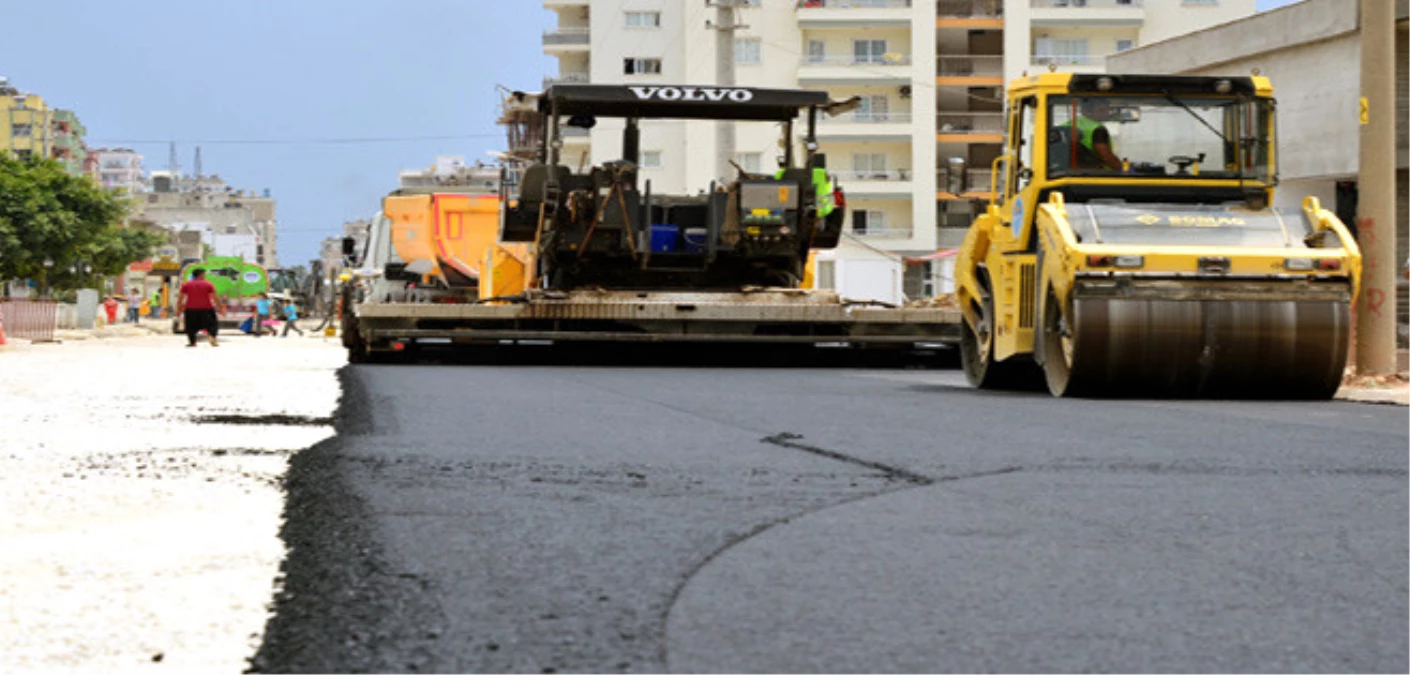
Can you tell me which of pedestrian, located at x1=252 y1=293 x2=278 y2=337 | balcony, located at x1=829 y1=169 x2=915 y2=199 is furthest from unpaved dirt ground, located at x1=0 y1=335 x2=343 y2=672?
balcony, located at x1=829 y1=169 x2=915 y2=199

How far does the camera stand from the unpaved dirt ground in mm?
3652

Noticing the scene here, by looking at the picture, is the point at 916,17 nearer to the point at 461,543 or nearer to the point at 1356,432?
the point at 1356,432

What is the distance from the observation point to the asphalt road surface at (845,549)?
142 inches

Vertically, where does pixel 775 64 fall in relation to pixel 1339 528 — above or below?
above

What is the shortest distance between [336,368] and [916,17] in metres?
51.7

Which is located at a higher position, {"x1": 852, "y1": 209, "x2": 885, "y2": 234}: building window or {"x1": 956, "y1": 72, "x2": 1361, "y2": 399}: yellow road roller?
{"x1": 852, "y1": 209, "x2": 885, "y2": 234}: building window

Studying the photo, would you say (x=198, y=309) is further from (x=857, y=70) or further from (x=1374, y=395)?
(x=857, y=70)

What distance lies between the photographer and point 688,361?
61.9 feet

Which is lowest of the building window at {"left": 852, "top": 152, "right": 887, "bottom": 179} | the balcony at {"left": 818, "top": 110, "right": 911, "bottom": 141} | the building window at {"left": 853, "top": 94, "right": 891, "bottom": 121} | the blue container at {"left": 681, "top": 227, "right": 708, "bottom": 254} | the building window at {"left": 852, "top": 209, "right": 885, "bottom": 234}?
the blue container at {"left": 681, "top": 227, "right": 708, "bottom": 254}

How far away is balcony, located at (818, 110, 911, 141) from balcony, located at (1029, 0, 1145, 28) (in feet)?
19.6

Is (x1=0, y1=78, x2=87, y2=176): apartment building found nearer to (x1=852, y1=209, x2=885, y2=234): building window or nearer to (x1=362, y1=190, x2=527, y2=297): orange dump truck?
(x1=852, y1=209, x2=885, y2=234): building window

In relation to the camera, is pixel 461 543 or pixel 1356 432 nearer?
pixel 461 543

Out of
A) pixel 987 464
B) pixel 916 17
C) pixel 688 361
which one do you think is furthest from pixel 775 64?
pixel 987 464

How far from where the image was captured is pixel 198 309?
30562 millimetres
